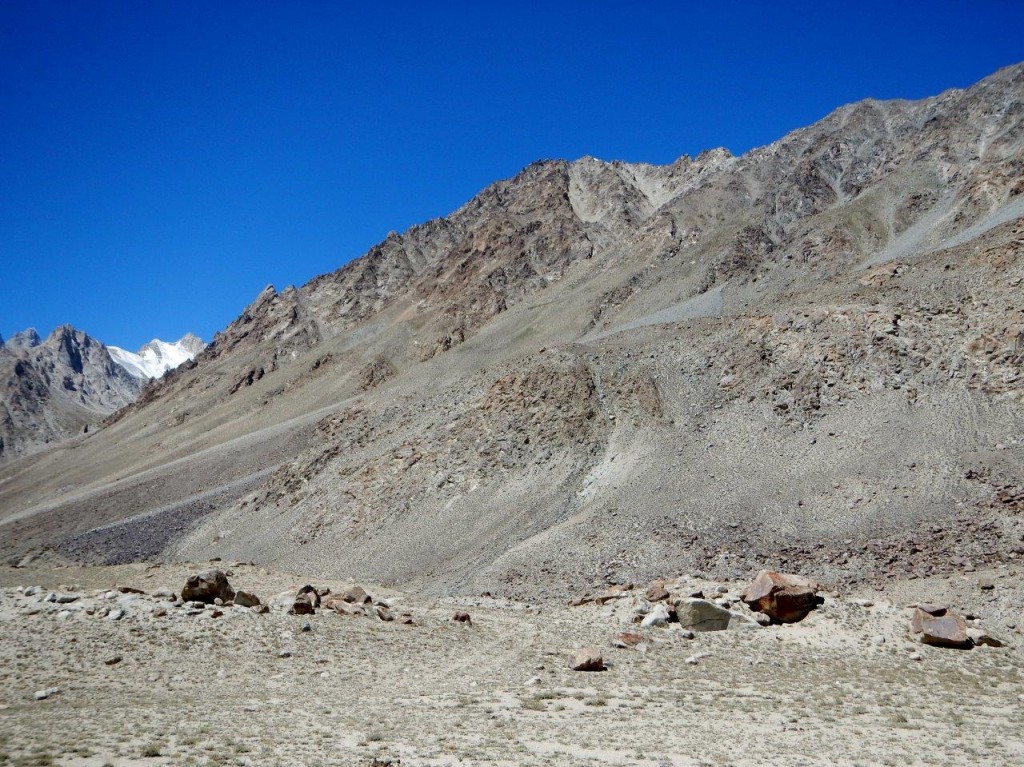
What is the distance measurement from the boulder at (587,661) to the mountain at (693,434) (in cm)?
1137

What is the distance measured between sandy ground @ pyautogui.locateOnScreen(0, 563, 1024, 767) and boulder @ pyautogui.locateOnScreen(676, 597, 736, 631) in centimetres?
44

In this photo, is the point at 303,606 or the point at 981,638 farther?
the point at 303,606

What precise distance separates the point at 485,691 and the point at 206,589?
9.40 m

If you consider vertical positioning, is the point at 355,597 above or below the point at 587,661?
above

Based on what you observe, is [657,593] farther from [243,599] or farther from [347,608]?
[243,599]

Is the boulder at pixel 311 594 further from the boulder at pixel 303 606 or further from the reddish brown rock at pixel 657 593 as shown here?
the reddish brown rock at pixel 657 593

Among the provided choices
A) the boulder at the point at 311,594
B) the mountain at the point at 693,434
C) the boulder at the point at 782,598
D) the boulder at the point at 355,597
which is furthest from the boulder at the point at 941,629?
the boulder at the point at 311,594

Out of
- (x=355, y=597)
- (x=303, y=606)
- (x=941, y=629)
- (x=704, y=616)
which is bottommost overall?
(x=941, y=629)

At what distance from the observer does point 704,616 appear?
20.1 meters

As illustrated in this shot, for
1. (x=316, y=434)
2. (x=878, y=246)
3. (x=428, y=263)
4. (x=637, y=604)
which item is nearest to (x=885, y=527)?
(x=637, y=604)

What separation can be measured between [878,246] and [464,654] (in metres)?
73.9

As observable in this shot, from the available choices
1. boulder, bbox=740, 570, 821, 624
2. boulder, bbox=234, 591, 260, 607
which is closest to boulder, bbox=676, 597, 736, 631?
boulder, bbox=740, 570, 821, 624

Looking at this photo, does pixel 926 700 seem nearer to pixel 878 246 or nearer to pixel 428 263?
pixel 878 246

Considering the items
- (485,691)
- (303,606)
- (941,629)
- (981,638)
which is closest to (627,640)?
(485,691)
